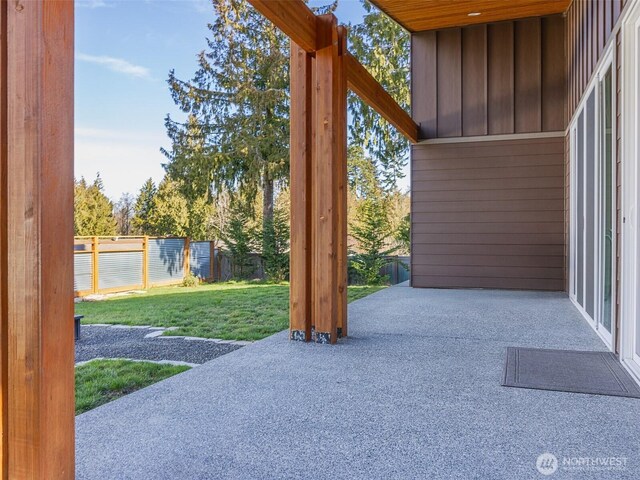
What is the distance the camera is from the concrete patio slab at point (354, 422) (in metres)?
1.54

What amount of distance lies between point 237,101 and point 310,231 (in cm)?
896

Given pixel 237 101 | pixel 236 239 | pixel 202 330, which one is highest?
pixel 237 101

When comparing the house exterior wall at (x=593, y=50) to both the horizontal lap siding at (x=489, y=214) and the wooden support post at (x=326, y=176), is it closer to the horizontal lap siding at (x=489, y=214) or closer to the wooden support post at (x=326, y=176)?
the horizontal lap siding at (x=489, y=214)

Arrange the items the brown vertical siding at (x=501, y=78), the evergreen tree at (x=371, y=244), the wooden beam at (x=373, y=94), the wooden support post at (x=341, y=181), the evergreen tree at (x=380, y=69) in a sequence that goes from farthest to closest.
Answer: the evergreen tree at (x=380, y=69) → the evergreen tree at (x=371, y=244) → the brown vertical siding at (x=501, y=78) → the wooden beam at (x=373, y=94) → the wooden support post at (x=341, y=181)

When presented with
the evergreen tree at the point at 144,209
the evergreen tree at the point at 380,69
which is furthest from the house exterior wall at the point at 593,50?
the evergreen tree at the point at 144,209

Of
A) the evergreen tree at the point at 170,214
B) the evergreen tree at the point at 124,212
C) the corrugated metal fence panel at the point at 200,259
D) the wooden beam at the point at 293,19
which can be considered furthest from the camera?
the evergreen tree at the point at 124,212

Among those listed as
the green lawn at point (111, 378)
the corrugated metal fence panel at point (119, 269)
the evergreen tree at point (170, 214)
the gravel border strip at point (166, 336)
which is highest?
the evergreen tree at point (170, 214)

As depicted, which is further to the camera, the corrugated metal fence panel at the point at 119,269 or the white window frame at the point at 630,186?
the corrugated metal fence panel at the point at 119,269

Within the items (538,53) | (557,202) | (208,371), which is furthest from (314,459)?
(538,53)

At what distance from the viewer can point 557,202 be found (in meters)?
6.16

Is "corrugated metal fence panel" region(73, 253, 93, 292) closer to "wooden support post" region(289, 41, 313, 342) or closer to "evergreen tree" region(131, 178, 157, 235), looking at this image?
"evergreen tree" region(131, 178, 157, 235)

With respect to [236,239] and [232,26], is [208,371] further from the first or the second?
[232,26]

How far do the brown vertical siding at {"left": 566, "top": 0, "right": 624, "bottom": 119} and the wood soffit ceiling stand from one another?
36cm

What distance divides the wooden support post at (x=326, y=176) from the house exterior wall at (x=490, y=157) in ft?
12.0
